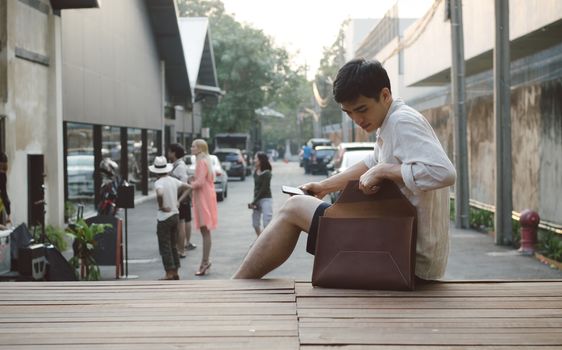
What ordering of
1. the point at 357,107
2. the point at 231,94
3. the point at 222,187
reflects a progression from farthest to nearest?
the point at 231,94 → the point at 222,187 → the point at 357,107

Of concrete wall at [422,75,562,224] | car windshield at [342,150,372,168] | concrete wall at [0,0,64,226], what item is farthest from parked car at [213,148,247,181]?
concrete wall at [0,0,64,226]

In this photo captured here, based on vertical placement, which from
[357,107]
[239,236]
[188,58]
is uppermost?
[188,58]

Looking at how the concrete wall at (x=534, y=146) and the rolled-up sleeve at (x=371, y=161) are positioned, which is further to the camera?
the concrete wall at (x=534, y=146)

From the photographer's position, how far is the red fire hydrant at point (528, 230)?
1293 cm

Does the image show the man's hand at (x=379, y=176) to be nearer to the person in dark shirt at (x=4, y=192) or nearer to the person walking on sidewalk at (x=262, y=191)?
the person in dark shirt at (x=4, y=192)

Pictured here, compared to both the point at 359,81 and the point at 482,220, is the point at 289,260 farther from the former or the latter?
the point at 359,81

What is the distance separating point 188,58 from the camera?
3566cm

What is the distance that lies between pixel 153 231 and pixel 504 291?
1370cm

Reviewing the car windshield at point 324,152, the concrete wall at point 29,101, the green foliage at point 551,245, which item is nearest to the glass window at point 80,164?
the concrete wall at point 29,101

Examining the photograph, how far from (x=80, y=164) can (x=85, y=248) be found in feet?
32.0

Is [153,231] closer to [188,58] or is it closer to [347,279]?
[347,279]

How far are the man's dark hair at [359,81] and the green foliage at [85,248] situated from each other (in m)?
6.33

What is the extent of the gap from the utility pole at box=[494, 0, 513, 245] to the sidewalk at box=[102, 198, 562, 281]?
422 mm

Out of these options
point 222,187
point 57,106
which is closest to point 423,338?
point 57,106
